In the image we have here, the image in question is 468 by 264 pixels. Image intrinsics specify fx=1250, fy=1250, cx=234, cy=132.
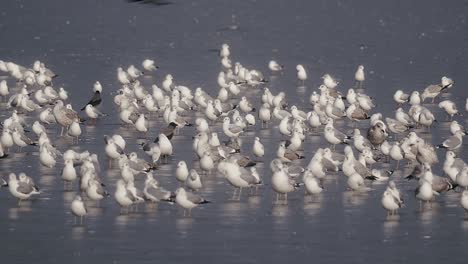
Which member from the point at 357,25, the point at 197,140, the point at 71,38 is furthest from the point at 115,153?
the point at 357,25

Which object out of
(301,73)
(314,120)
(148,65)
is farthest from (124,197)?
(148,65)

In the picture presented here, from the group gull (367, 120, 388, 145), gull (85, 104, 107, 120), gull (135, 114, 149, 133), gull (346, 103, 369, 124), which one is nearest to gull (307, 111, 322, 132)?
gull (346, 103, 369, 124)

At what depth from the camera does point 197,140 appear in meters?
24.8

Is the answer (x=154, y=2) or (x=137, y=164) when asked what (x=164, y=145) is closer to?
(x=137, y=164)

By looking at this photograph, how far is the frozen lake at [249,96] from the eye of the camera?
707 inches

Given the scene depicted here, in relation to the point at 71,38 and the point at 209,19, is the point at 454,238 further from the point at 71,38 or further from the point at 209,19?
the point at 209,19

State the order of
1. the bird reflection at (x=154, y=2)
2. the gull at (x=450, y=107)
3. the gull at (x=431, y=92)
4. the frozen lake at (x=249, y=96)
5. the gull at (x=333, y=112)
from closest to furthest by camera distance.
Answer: the frozen lake at (x=249, y=96), the gull at (x=333, y=112), the gull at (x=450, y=107), the gull at (x=431, y=92), the bird reflection at (x=154, y=2)

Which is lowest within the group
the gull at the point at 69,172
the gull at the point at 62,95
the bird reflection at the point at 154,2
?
the gull at the point at 69,172

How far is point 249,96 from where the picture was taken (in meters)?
35.8

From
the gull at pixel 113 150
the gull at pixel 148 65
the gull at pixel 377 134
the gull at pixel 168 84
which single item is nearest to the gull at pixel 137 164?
the gull at pixel 113 150

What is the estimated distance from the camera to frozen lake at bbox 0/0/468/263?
18.0m

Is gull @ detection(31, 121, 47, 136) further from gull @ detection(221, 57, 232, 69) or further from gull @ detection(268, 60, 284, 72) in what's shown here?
gull @ detection(221, 57, 232, 69)

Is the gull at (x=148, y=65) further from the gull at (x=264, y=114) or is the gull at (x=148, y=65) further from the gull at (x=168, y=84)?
the gull at (x=264, y=114)

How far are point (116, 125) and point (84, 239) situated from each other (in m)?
11.9
